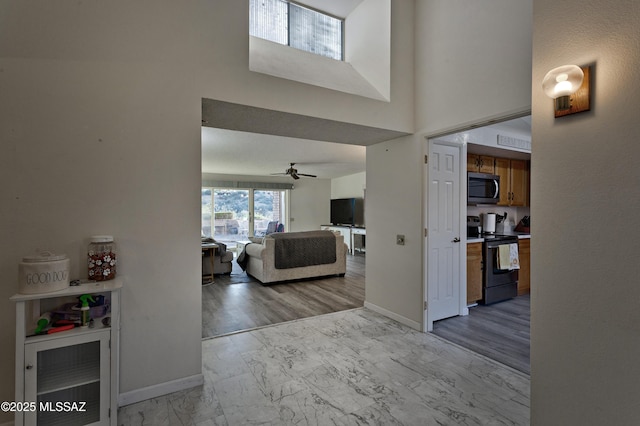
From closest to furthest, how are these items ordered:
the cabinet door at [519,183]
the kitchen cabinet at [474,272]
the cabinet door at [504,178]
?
the kitchen cabinet at [474,272]
the cabinet door at [504,178]
the cabinet door at [519,183]

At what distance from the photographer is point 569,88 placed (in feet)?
4.62

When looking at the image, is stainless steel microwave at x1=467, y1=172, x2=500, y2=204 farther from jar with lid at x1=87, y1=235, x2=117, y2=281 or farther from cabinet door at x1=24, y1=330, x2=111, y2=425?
cabinet door at x1=24, y1=330, x2=111, y2=425

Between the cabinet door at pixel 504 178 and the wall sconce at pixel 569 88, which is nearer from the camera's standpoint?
the wall sconce at pixel 569 88

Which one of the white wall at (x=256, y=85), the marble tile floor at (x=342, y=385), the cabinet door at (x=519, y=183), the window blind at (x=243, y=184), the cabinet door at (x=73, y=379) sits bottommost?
the marble tile floor at (x=342, y=385)

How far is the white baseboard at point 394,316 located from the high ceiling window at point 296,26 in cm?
328

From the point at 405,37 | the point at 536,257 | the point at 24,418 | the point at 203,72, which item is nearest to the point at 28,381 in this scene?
the point at 24,418

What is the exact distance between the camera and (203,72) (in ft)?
7.36

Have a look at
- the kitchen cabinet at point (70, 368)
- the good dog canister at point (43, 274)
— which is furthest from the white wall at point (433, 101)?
the good dog canister at point (43, 274)

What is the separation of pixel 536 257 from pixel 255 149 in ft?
15.9

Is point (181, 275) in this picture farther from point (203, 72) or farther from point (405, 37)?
point (405, 37)

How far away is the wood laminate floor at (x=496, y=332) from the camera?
269 cm

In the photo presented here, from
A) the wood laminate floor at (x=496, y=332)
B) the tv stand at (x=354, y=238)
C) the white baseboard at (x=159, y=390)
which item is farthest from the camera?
the tv stand at (x=354, y=238)

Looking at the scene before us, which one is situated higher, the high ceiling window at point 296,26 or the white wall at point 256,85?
the high ceiling window at point 296,26

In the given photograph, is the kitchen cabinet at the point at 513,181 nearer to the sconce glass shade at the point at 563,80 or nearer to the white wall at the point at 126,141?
the sconce glass shade at the point at 563,80
